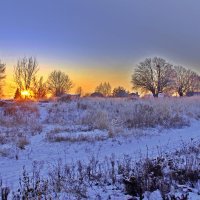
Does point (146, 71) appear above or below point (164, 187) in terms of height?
above

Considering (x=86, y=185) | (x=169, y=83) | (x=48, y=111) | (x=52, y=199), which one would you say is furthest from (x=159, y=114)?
(x=169, y=83)

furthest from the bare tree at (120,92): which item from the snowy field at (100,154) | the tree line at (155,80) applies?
the snowy field at (100,154)

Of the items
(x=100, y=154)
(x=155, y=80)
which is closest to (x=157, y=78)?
(x=155, y=80)

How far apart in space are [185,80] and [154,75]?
33.1ft

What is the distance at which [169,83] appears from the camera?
69.9 m

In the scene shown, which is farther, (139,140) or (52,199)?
(139,140)

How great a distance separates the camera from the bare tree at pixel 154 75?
2729 inches

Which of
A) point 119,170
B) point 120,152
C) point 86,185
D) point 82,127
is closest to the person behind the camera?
point 86,185

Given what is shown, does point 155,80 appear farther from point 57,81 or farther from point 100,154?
point 100,154

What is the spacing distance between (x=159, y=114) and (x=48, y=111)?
772cm

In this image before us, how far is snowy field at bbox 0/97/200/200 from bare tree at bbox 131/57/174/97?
43716 millimetres

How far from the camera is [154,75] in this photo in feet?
229

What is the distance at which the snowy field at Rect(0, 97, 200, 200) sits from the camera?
628 centimetres

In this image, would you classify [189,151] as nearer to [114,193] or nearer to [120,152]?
[120,152]
